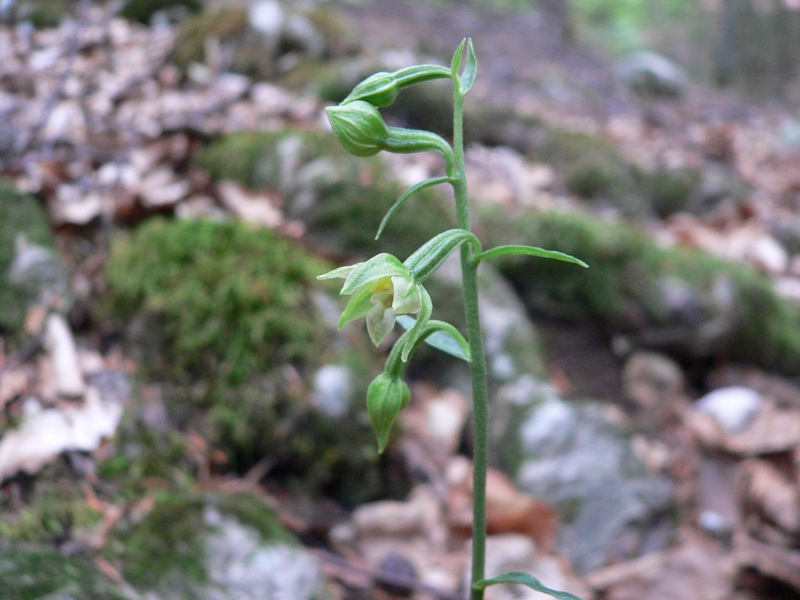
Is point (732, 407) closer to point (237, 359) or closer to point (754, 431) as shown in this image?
point (754, 431)

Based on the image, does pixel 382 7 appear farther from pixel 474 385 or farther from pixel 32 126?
pixel 474 385

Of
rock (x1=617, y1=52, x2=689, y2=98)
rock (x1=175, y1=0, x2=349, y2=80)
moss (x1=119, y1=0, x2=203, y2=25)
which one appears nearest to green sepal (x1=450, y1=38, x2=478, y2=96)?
rock (x1=175, y1=0, x2=349, y2=80)

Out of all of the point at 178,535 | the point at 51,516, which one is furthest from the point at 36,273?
the point at 178,535

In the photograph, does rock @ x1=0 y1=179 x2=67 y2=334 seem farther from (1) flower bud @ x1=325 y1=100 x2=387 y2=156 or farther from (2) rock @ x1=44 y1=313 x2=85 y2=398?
(1) flower bud @ x1=325 y1=100 x2=387 y2=156

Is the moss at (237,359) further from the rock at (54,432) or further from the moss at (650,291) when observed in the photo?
the moss at (650,291)

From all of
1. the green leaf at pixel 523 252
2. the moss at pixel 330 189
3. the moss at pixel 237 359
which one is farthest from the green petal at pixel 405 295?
the moss at pixel 330 189

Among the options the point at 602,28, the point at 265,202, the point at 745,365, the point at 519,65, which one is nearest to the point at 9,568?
the point at 265,202

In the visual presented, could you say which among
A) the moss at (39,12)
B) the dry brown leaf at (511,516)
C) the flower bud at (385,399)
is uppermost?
the moss at (39,12)
